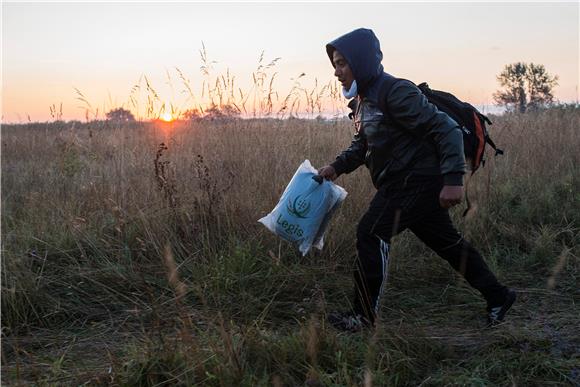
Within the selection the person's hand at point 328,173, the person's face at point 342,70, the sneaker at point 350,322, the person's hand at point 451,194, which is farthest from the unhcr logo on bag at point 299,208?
the person's hand at point 451,194

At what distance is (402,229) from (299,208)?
27.2 inches

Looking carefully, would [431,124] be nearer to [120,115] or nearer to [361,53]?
[361,53]

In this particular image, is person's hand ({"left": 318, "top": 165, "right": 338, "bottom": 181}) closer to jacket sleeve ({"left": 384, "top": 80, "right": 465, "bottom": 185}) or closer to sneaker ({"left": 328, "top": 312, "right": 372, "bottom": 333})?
jacket sleeve ({"left": 384, "top": 80, "right": 465, "bottom": 185})

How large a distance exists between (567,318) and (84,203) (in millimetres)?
3847

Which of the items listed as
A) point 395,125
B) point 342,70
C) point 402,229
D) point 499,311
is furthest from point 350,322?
point 342,70

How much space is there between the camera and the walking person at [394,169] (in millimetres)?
2705

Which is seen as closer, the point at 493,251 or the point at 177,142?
the point at 493,251

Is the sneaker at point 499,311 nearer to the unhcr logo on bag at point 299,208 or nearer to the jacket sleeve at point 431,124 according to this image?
the jacket sleeve at point 431,124

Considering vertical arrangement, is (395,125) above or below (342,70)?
below

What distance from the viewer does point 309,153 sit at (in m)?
5.54

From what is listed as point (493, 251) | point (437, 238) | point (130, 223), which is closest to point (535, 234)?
point (493, 251)

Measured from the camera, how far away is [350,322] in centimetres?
296

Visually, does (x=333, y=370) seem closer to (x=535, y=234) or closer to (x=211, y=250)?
(x=211, y=250)

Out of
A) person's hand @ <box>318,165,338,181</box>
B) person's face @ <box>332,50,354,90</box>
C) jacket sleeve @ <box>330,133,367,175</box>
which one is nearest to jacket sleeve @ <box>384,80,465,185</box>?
person's face @ <box>332,50,354,90</box>
